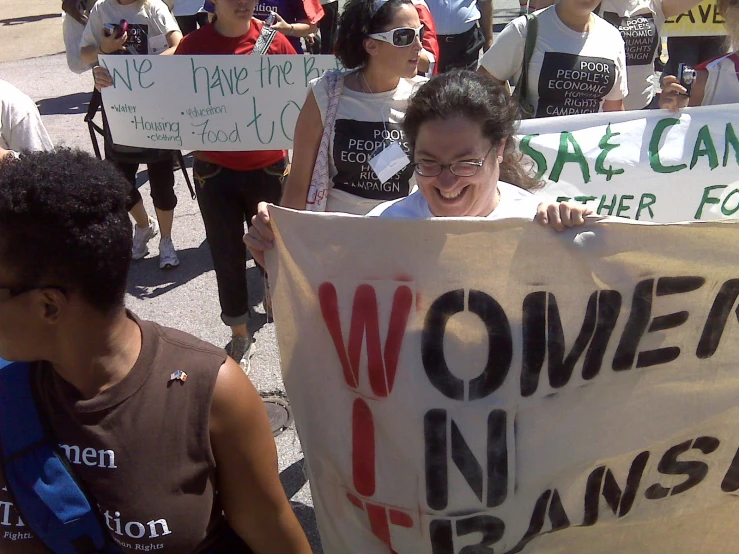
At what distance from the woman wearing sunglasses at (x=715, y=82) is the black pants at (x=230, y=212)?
68.9 inches

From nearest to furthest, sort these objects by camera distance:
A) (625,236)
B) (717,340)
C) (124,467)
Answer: (124,467) → (625,236) → (717,340)

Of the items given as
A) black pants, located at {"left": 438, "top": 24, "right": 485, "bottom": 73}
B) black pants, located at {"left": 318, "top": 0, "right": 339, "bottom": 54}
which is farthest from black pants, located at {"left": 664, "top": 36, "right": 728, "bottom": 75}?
black pants, located at {"left": 318, "top": 0, "right": 339, "bottom": 54}

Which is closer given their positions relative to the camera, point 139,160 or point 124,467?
point 124,467

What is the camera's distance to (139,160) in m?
4.64

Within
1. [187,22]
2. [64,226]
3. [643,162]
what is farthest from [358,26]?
[187,22]

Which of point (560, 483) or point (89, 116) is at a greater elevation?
point (560, 483)

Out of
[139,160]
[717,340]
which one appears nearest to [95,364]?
[717,340]

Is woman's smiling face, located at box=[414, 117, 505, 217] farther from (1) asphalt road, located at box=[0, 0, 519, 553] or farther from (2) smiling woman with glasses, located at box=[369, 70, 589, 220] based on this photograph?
(1) asphalt road, located at box=[0, 0, 519, 553]

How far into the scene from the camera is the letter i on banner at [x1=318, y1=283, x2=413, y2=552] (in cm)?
191

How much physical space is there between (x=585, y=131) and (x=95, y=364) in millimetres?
2045

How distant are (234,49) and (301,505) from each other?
2143mm

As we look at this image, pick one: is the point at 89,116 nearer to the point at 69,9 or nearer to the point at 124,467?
the point at 69,9

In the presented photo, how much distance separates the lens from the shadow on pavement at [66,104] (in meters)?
9.09

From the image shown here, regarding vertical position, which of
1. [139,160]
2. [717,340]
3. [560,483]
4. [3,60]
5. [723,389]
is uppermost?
[717,340]
